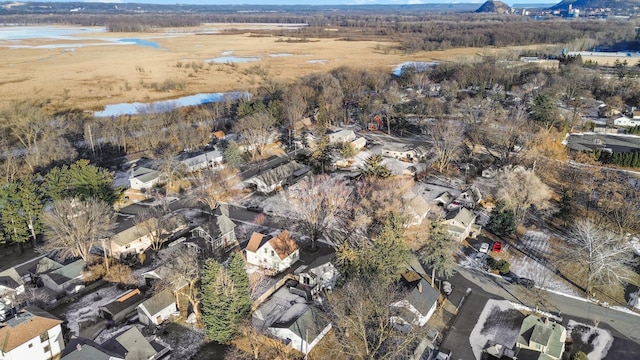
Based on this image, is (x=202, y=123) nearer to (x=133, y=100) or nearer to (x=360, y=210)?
(x=133, y=100)

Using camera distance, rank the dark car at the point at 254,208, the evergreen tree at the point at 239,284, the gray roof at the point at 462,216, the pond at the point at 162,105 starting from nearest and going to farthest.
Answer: the evergreen tree at the point at 239,284, the gray roof at the point at 462,216, the dark car at the point at 254,208, the pond at the point at 162,105

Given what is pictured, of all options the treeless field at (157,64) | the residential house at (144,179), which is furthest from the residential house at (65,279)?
the treeless field at (157,64)

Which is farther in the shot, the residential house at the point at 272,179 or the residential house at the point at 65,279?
the residential house at the point at 272,179

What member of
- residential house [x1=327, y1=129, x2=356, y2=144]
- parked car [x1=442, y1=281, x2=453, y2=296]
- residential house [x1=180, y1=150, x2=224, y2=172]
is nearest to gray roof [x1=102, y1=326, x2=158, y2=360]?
parked car [x1=442, y1=281, x2=453, y2=296]

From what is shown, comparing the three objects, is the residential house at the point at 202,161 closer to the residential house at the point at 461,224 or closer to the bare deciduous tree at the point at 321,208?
the bare deciduous tree at the point at 321,208

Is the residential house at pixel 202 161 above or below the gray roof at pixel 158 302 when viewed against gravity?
above

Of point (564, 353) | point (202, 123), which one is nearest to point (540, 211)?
point (564, 353)

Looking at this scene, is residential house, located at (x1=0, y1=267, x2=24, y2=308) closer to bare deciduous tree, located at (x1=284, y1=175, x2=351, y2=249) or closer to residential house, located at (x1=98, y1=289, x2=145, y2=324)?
residential house, located at (x1=98, y1=289, x2=145, y2=324)
